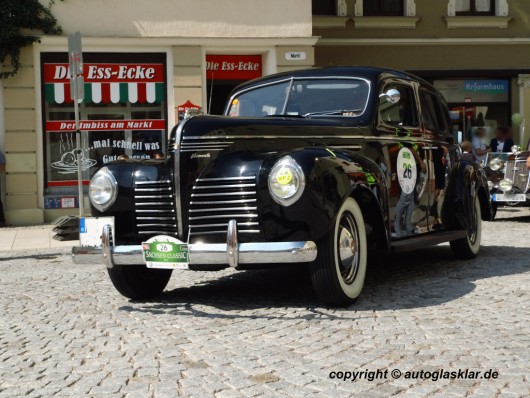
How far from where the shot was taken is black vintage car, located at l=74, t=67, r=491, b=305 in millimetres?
5188

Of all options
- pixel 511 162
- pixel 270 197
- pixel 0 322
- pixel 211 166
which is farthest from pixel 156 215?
pixel 511 162

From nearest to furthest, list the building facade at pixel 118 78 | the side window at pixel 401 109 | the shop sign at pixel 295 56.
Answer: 1. the side window at pixel 401 109
2. the building facade at pixel 118 78
3. the shop sign at pixel 295 56

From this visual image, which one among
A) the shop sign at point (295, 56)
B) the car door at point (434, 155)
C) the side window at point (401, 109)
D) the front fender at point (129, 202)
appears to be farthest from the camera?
the shop sign at point (295, 56)

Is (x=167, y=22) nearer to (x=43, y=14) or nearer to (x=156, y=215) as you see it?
(x=43, y=14)

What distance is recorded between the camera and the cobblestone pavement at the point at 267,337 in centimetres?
380

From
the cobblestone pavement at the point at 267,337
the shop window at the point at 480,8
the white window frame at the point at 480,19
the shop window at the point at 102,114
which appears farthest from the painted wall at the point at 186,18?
the cobblestone pavement at the point at 267,337

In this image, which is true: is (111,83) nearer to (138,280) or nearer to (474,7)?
(474,7)

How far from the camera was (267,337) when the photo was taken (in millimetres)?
4738

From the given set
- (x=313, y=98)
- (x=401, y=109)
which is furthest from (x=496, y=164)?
(x=313, y=98)

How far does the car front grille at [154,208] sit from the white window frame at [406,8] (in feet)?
48.0

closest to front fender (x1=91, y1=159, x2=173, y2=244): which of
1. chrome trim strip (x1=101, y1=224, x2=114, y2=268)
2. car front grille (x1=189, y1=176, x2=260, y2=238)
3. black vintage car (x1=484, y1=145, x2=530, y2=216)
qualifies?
chrome trim strip (x1=101, y1=224, x2=114, y2=268)

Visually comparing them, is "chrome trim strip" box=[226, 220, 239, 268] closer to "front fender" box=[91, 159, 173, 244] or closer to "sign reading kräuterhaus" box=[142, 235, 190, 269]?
"sign reading kräuterhaus" box=[142, 235, 190, 269]

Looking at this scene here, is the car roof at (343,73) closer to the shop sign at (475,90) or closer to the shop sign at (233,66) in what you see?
the shop sign at (233,66)

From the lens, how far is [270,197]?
5.23 metres
